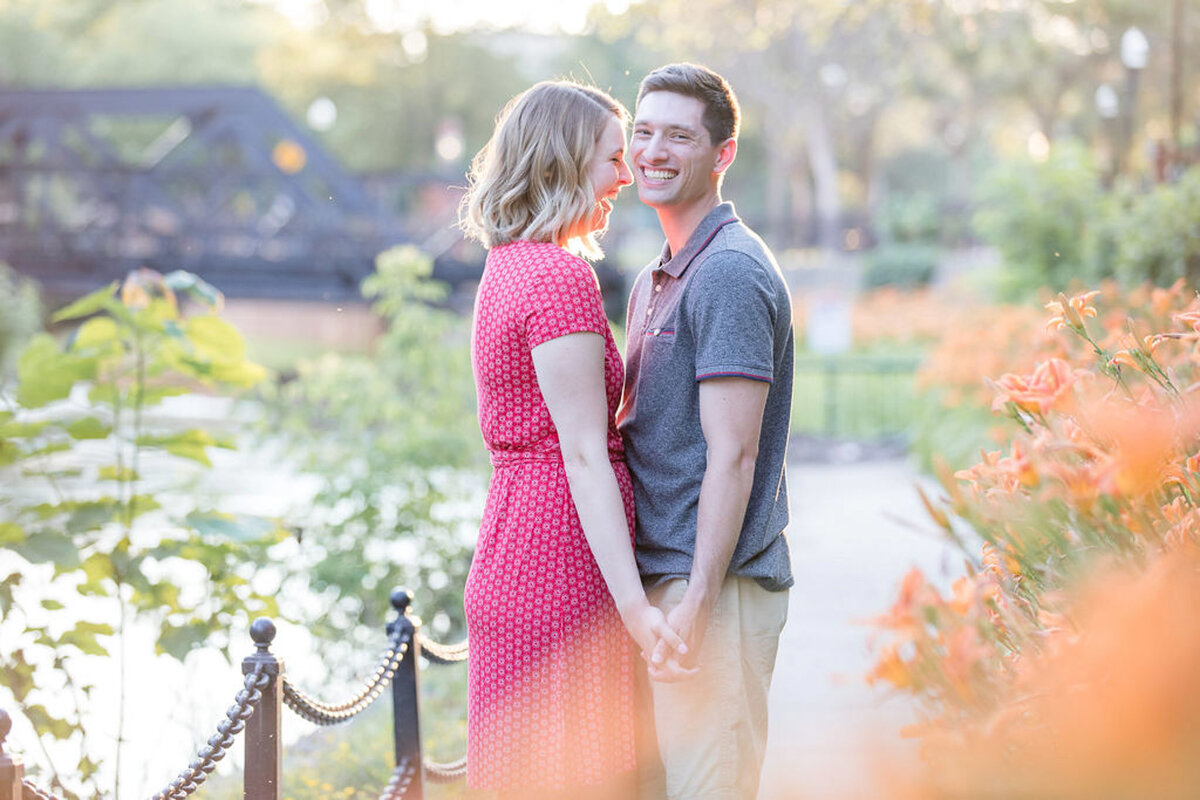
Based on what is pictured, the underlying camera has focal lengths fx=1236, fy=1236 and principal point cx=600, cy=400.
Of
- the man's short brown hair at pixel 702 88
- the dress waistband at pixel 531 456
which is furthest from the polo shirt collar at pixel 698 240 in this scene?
the dress waistband at pixel 531 456

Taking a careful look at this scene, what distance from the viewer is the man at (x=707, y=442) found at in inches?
86.5

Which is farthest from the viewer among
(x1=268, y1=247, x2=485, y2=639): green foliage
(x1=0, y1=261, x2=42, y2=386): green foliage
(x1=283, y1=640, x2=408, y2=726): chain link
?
(x1=0, y1=261, x2=42, y2=386): green foliage

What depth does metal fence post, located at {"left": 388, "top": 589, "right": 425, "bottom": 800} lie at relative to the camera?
11.1 ft

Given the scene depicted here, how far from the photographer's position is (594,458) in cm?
219

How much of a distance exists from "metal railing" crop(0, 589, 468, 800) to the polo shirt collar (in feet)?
3.65

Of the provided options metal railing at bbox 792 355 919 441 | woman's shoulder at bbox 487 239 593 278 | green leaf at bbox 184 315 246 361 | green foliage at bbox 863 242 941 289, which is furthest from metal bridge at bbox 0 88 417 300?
woman's shoulder at bbox 487 239 593 278

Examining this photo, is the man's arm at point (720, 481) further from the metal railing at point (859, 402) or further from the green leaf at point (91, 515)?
the metal railing at point (859, 402)

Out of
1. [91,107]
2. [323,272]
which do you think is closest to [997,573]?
[323,272]

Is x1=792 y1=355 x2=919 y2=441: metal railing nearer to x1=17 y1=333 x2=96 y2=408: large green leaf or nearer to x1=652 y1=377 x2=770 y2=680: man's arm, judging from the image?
x1=17 y1=333 x2=96 y2=408: large green leaf

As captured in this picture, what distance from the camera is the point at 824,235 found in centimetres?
3566

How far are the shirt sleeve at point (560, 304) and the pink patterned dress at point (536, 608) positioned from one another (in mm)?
34

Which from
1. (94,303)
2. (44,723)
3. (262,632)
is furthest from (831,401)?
(262,632)

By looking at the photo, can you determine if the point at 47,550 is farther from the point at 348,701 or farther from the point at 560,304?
the point at 560,304

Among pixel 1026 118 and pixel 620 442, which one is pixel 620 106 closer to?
pixel 620 442
